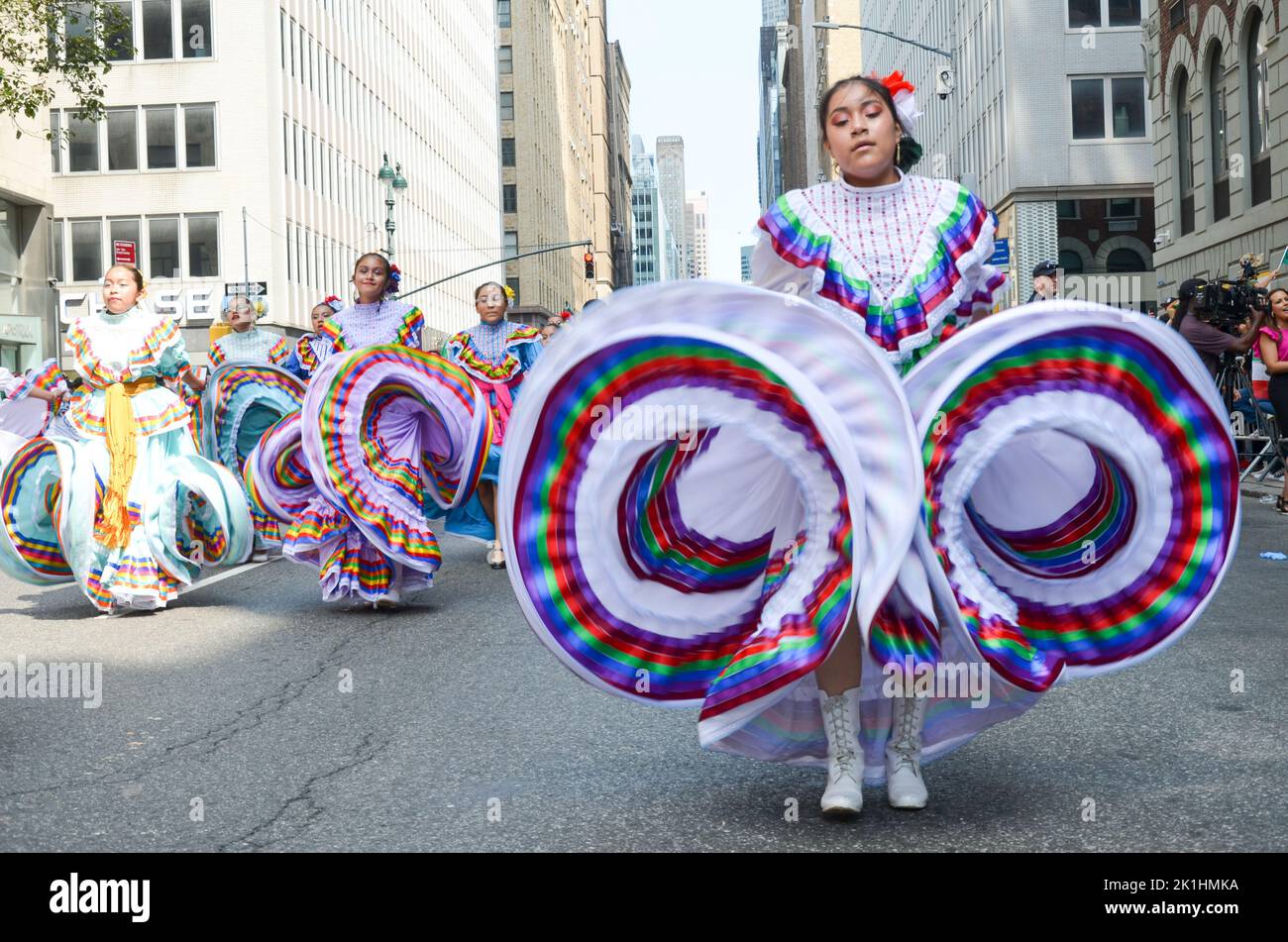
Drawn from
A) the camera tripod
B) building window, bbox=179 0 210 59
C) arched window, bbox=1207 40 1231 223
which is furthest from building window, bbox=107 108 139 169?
the camera tripod

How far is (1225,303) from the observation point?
1437cm

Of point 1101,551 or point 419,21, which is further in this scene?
point 419,21

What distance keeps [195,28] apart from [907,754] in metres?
47.0

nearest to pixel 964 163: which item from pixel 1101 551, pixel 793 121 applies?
pixel 1101 551

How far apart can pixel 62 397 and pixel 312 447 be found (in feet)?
5.73

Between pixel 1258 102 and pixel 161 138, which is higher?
pixel 161 138

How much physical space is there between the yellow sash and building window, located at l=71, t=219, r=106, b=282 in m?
39.9

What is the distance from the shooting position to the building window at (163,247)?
46844 mm

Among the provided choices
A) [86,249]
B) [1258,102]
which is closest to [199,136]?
[86,249]

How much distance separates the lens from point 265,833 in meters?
4.38
